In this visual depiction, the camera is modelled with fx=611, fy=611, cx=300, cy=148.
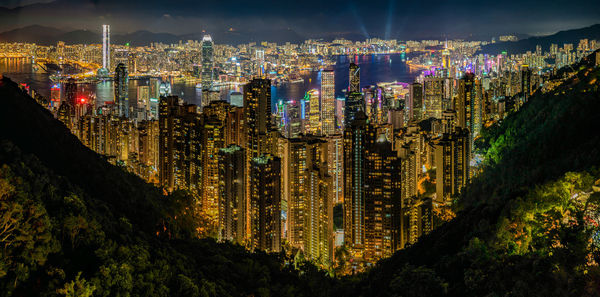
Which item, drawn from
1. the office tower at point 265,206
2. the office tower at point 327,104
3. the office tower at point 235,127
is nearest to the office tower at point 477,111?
the office tower at point 327,104

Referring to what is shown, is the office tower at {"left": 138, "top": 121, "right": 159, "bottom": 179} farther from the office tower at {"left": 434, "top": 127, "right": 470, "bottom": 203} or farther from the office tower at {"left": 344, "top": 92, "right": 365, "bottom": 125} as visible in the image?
the office tower at {"left": 434, "top": 127, "right": 470, "bottom": 203}

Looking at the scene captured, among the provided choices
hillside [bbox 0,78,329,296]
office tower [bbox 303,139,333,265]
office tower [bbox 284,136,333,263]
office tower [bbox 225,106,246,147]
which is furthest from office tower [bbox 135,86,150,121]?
hillside [bbox 0,78,329,296]

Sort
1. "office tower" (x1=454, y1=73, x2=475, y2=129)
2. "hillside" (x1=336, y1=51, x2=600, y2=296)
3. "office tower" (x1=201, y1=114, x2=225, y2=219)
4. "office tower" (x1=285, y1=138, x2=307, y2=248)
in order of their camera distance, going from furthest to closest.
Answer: "office tower" (x1=454, y1=73, x2=475, y2=129), "office tower" (x1=201, y1=114, x2=225, y2=219), "office tower" (x1=285, y1=138, x2=307, y2=248), "hillside" (x1=336, y1=51, x2=600, y2=296)

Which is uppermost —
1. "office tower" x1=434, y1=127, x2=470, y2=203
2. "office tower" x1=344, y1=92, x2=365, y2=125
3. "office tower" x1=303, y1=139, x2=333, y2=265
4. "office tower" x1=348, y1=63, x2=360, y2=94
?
"office tower" x1=348, y1=63, x2=360, y2=94

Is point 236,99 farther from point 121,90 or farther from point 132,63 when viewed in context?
point 132,63

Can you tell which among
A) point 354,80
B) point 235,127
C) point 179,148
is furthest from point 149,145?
point 354,80

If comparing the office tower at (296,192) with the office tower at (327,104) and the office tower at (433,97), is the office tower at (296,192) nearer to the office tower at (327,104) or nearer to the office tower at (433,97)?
the office tower at (327,104)
